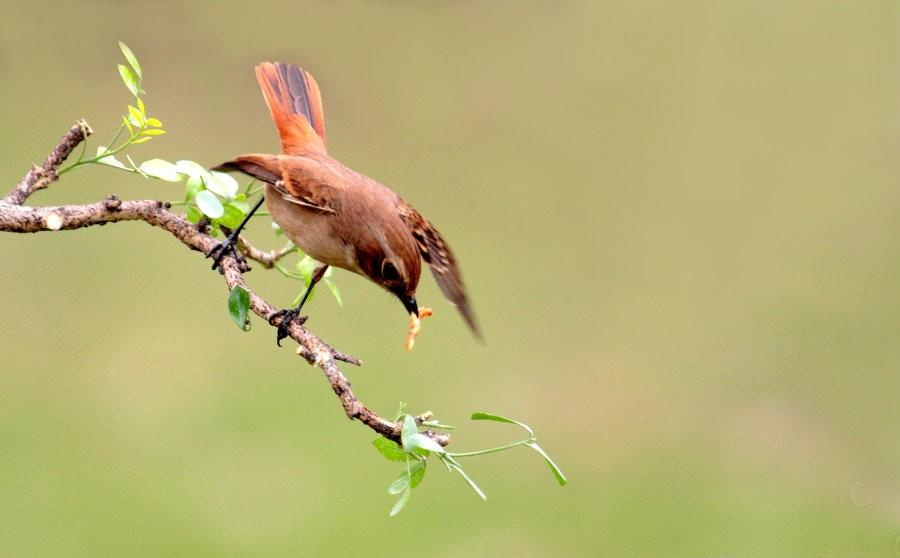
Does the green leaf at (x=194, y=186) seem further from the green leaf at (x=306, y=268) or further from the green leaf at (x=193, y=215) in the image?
the green leaf at (x=306, y=268)

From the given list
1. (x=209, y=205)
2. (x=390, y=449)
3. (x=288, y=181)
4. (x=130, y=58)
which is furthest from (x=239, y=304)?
(x=288, y=181)

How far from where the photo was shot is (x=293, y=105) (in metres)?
2.64

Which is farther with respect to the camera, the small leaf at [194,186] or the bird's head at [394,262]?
the bird's head at [394,262]

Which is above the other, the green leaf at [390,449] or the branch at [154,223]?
the branch at [154,223]

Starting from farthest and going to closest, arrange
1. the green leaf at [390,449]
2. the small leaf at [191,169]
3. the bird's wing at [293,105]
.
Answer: the bird's wing at [293,105]
the small leaf at [191,169]
the green leaf at [390,449]

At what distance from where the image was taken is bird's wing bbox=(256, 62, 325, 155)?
2598 mm

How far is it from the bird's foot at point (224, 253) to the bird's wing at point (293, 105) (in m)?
0.59

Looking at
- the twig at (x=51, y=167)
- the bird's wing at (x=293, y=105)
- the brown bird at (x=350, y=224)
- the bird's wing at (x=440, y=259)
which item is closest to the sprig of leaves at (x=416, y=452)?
the bird's wing at (x=440, y=259)

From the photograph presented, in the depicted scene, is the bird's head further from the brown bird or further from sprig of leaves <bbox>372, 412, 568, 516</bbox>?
sprig of leaves <bbox>372, 412, 568, 516</bbox>

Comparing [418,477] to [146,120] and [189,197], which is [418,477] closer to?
[189,197]

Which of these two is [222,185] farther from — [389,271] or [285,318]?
[389,271]

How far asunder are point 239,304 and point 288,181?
0.56 meters

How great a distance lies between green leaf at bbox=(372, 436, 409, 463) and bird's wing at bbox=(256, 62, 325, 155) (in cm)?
98

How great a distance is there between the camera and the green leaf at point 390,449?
1761mm
